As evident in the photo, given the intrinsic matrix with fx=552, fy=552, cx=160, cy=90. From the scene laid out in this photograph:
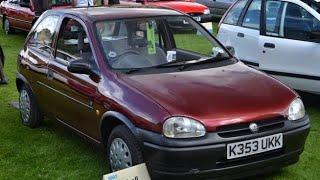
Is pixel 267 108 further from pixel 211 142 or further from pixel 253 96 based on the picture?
pixel 211 142

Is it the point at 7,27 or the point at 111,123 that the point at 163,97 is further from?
the point at 7,27

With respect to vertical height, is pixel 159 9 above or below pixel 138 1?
above

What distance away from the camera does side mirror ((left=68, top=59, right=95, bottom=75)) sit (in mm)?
4984

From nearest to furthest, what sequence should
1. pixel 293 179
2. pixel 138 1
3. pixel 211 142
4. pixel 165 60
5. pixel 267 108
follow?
pixel 211 142
pixel 267 108
pixel 293 179
pixel 165 60
pixel 138 1

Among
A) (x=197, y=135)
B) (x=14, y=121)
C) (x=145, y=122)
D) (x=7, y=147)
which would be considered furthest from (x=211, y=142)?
(x=14, y=121)

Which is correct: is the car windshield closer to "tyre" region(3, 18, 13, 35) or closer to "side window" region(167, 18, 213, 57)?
"side window" region(167, 18, 213, 57)

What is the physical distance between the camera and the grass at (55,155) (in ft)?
16.7

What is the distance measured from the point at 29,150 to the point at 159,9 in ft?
6.68

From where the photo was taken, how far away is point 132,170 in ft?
13.9

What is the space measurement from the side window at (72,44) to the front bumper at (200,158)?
1.32m

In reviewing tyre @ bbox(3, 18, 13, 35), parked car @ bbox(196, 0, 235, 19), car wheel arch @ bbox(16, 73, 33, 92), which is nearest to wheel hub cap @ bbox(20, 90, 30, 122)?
car wheel arch @ bbox(16, 73, 33, 92)

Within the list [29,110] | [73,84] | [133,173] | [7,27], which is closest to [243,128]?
[133,173]

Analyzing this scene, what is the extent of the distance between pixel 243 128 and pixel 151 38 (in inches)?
62.3

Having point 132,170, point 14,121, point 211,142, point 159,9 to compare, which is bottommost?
point 14,121
